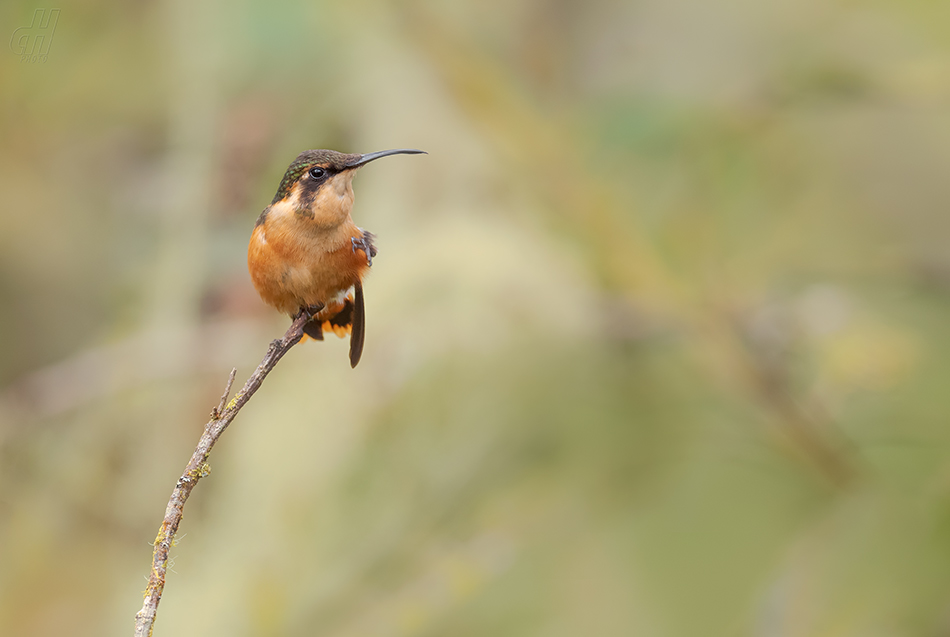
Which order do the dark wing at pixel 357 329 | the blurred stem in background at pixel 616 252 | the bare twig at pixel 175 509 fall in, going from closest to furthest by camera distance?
1. the bare twig at pixel 175 509
2. the dark wing at pixel 357 329
3. the blurred stem in background at pixel 616 252

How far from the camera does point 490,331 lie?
63.7 inches

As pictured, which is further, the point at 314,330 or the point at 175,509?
the point at 314,330

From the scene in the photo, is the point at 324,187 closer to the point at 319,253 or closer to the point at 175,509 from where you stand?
the point at 319,253

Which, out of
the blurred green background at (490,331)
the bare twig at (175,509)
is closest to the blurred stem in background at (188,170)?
the blurred green background at (490,331)

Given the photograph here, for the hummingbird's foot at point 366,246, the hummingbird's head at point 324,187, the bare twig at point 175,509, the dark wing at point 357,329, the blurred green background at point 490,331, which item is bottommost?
the bare twig at point 175,509


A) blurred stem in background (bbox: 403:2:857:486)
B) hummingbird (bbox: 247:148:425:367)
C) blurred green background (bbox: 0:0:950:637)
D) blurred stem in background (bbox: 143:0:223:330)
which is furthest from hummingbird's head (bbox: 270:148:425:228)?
blurred stem in background (bbox: 403:2:857:486)

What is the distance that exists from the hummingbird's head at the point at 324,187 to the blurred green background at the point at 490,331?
32.8 inches

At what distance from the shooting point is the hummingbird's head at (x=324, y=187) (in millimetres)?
439

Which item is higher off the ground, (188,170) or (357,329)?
(188,170)

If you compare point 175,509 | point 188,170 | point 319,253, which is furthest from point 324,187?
point 188,170

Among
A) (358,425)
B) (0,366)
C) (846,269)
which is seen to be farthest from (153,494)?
(846,269)

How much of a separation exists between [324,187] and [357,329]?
0.08 meters

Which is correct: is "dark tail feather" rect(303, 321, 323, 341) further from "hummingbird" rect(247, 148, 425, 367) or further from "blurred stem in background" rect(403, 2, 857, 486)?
"blurred stem in background" rect(403, 2, 857, 486)

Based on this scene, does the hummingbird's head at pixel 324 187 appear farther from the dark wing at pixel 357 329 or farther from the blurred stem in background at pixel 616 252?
the blurred stem in background at pixel 616 252
